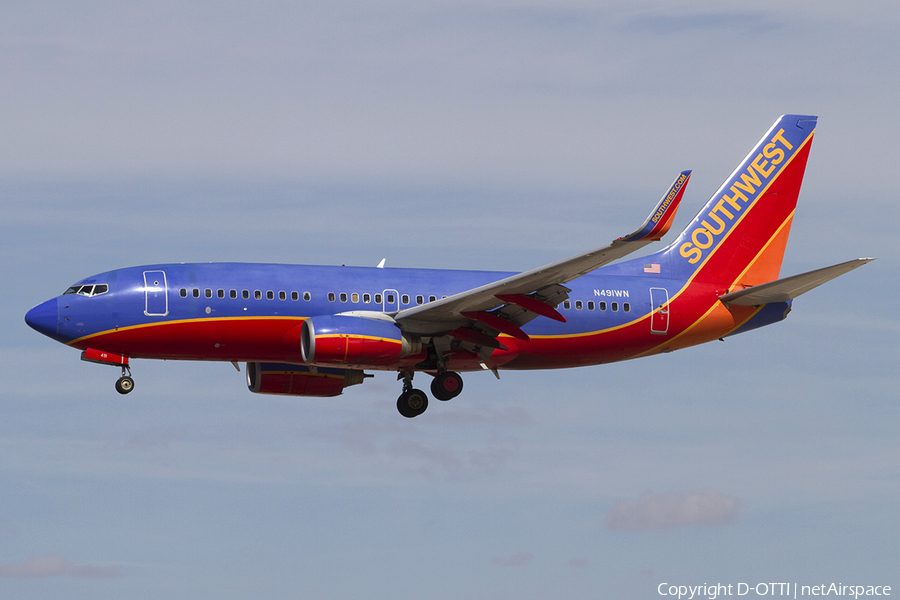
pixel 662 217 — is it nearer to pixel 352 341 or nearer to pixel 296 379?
pixel 352 341

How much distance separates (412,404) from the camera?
48.4 m

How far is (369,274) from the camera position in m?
47.6

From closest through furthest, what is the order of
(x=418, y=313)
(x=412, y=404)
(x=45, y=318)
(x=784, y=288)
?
(x=418, y=313), (x=45, y=318), (x=412, y=404), (x=784, y=288)

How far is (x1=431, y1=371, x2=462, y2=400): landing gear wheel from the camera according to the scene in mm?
47531

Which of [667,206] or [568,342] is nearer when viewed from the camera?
[667,206]

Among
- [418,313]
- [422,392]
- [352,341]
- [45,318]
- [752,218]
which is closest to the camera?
[352,341]

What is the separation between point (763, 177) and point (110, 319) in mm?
26841

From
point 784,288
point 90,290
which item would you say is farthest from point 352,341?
point 784,288

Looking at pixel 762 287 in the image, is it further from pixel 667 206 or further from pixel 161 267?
pixel 161 267

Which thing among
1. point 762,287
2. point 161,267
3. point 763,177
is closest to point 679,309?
point 762,287

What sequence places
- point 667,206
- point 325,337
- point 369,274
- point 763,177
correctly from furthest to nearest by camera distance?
point 763,177 → point 369,274 → point 325,337 → point 667,206

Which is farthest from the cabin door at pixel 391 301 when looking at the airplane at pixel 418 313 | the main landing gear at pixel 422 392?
the main landing gear at pixel 422 392

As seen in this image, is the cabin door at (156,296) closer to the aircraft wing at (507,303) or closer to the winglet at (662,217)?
the aircraft wing at (507,303)

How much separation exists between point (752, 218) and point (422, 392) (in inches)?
619
